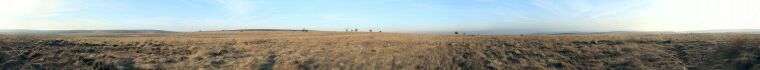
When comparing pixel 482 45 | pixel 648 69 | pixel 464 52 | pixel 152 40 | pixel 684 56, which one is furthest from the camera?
pixel 152 40

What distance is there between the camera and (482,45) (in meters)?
34.7

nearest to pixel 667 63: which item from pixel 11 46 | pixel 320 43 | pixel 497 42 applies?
pixel 497 42

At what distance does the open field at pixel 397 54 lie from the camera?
28953mm

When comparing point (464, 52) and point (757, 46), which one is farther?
point (464, 52)

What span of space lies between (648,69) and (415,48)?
534 inches

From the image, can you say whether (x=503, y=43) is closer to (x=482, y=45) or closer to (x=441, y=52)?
(x=482, y=45)

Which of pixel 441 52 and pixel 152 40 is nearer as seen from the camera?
pixel 441 52

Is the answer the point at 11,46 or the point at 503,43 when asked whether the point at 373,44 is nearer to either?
the point at 503,43

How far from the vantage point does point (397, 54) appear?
105 ft

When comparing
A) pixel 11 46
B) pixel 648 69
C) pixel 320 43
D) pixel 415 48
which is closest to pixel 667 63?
pixel 648 69

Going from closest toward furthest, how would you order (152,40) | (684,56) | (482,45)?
(684,56) → (482,45) → (152,40)

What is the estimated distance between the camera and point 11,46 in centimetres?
3278

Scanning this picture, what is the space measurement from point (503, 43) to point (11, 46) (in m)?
31.7

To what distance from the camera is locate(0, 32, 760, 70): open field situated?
29.0m
